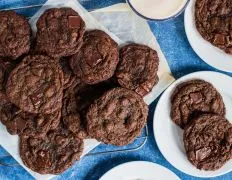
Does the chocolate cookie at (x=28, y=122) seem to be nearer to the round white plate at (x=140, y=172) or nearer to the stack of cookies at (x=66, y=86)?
the stack of cookies at (x=66, y=86)

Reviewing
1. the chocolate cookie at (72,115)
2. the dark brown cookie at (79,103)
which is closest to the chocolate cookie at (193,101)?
the dark brown cookie at (79,103)

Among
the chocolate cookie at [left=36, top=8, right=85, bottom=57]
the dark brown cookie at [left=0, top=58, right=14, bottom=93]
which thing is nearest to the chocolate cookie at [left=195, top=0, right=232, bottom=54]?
the chocolate cookie at [left=36, top=8, right=85, bottom=57]

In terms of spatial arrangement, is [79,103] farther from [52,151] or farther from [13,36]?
[13,36]

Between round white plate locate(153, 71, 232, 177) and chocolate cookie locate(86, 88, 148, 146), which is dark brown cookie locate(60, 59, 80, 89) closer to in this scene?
chocolate cookie locate(86, 88, 148, 146)

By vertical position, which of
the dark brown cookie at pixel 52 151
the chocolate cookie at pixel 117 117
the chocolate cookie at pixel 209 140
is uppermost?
the chocolate cookie at pixel 117 117

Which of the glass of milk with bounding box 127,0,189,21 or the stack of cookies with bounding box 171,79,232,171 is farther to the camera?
the stack of cookies with bounding box 171,79,232,171

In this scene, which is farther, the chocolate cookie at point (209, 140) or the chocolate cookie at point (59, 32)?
the chocolate cookie at point (209, 140)
